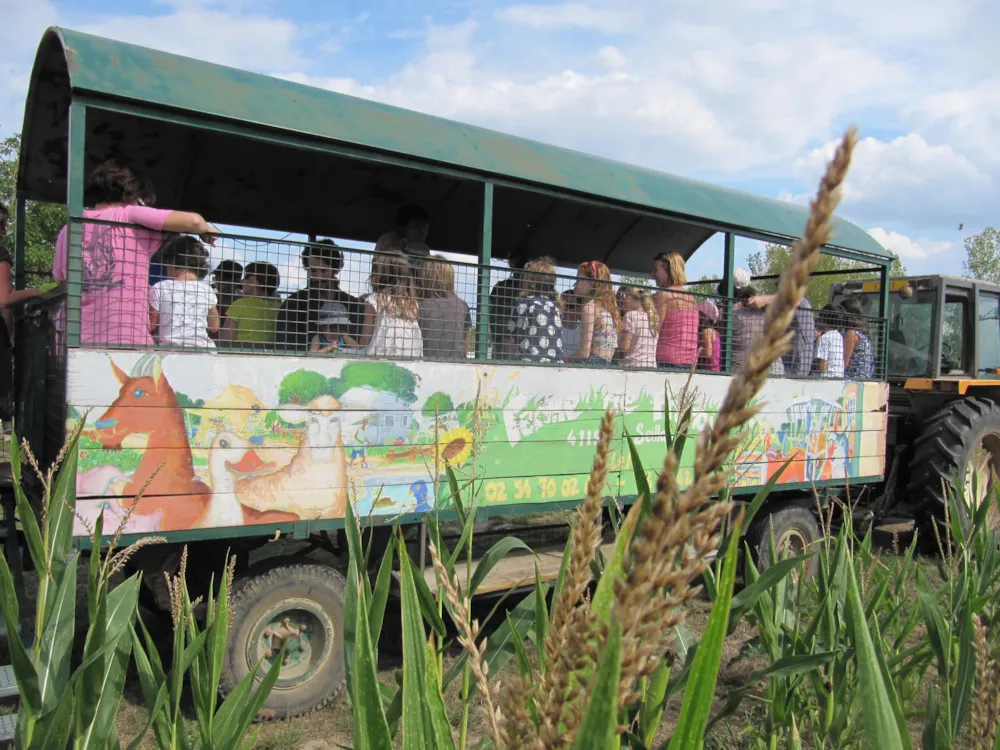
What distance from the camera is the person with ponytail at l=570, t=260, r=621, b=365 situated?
14.6 feet

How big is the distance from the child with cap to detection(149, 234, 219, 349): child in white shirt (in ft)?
1.65

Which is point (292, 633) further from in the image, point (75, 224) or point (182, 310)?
point (75, 224)

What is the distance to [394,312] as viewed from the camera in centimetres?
385

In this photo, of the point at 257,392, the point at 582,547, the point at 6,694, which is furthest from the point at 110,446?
the point at 582,547

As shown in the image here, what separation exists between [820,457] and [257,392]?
13.4ft

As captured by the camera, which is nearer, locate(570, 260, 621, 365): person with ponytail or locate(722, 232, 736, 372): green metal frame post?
locate(570, 260, 621, 365): person with ponytail

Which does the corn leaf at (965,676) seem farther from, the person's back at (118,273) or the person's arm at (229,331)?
the person's arm at (229,331)

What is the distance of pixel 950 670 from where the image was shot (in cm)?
219

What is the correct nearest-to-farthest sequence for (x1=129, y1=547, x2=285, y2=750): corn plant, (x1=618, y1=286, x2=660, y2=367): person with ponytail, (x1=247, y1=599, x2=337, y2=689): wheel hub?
(x1=129, y1=547, x2=285, y2=750): corn plant → (x1=247, y1=599, x2=337, y2=689): wheel hub → (x1=618, y1=286, x2=660, y2=367): person with ponytail

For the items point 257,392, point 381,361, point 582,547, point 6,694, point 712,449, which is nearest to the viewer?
point 712,449

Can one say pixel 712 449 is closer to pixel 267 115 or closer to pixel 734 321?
pixel 267 115

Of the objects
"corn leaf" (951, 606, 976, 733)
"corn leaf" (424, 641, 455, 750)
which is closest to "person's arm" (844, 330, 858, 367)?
"corn leaf" (951, 606, 976, 733)

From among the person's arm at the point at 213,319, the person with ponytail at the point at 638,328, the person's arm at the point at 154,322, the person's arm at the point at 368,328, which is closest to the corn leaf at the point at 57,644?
the person's arm at the point at 154,322

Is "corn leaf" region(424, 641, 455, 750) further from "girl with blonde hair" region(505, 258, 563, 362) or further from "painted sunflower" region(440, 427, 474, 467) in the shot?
"girl with blonde hair" region(505, 258, 563, 362)
